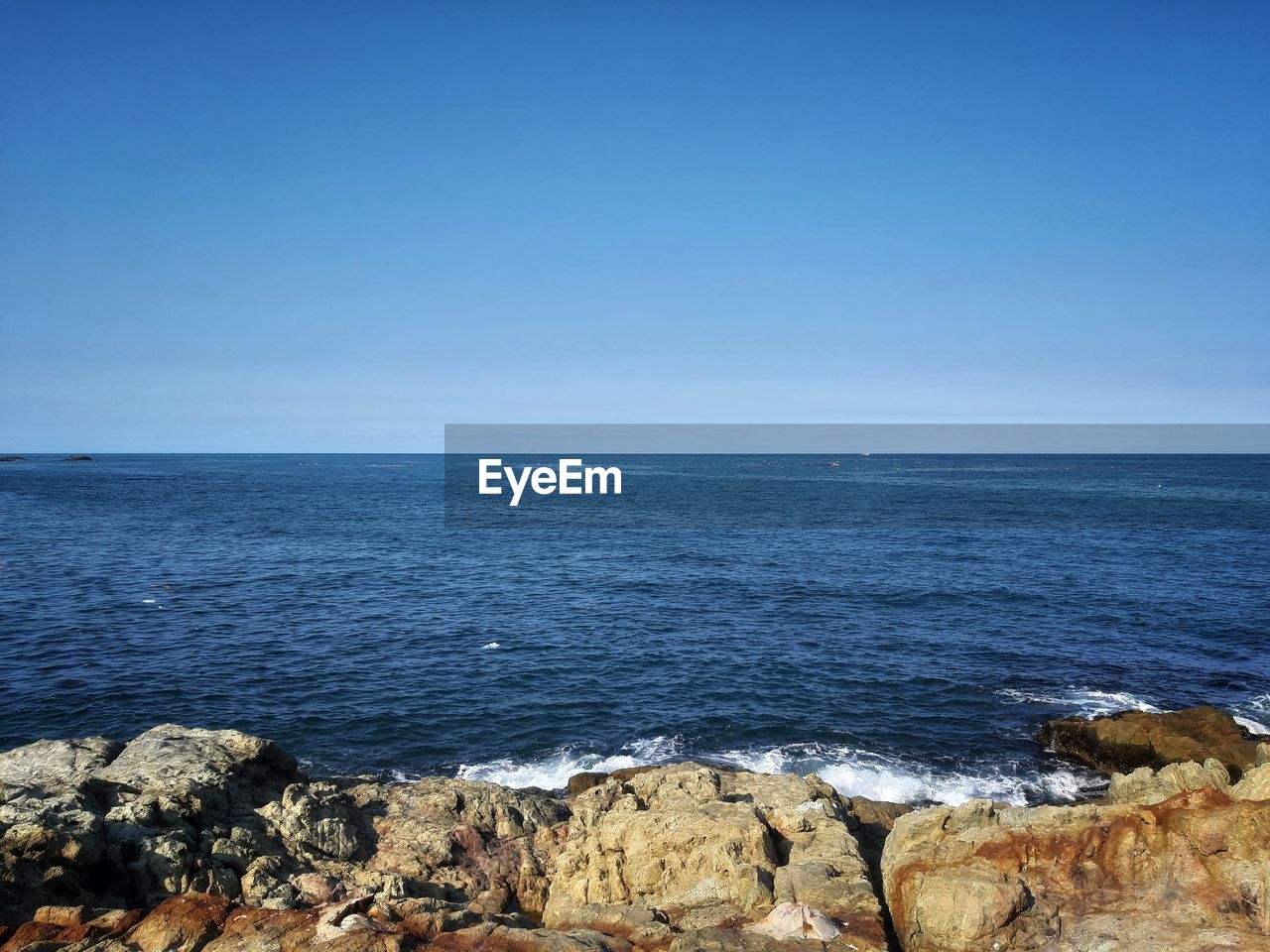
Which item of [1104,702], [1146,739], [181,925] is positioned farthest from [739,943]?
[1104,702]

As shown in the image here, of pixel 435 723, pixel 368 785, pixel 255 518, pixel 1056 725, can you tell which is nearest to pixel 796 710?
pixel 1056 725

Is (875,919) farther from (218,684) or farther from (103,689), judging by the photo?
(103,689)

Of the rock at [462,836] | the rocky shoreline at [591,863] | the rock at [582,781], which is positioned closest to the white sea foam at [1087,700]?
the rocky shoreline at [591,863]

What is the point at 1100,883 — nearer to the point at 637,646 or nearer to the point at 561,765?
the point at 561,765

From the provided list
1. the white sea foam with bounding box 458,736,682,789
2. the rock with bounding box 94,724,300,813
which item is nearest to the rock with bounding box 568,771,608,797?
the white sea foam with bounding box 458,736,682,789

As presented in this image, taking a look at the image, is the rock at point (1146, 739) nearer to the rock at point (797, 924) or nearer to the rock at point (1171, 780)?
the rock at point (1171, 780)

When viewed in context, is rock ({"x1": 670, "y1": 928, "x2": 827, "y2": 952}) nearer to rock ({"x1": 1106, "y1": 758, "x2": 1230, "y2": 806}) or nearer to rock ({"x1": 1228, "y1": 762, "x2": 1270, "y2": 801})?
rock ({"x1": 1228, "y1": 762, "x2": 1270, "y2": 801})
